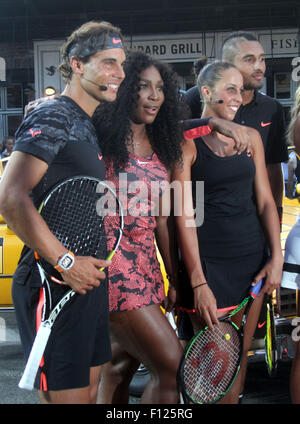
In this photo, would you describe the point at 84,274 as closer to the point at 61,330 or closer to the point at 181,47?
the point at 61,330

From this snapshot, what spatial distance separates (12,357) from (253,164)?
3142 millimetres

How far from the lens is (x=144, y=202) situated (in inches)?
106

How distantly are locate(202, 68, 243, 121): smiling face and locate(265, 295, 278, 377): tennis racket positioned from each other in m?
1.15

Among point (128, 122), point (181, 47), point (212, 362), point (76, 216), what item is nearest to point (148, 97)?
point (128, 122)

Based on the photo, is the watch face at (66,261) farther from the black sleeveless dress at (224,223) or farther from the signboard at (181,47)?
the signboard at (181,47)

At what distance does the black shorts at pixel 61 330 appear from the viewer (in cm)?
214

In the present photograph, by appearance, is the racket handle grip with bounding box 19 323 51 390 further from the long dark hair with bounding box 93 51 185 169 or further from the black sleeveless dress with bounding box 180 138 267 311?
the black sleeveless dress with bounding box 180 138 267 311

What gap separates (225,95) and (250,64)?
1.74 feet

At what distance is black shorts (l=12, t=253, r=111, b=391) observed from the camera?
2139 millimetres

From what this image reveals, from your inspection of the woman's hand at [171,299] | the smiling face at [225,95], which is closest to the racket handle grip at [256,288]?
the woman's hand at [171,299]

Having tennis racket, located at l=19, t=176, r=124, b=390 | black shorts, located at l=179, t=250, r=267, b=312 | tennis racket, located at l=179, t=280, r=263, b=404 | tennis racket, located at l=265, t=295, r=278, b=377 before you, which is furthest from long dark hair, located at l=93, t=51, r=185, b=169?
tennis racket, located at l=265, t=295, r=278, b=377

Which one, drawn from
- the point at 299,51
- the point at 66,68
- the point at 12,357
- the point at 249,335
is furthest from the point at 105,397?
the point at 299,51

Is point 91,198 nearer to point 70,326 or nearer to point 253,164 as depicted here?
point 70,326

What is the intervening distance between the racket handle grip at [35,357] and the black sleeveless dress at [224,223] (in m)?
1.01
